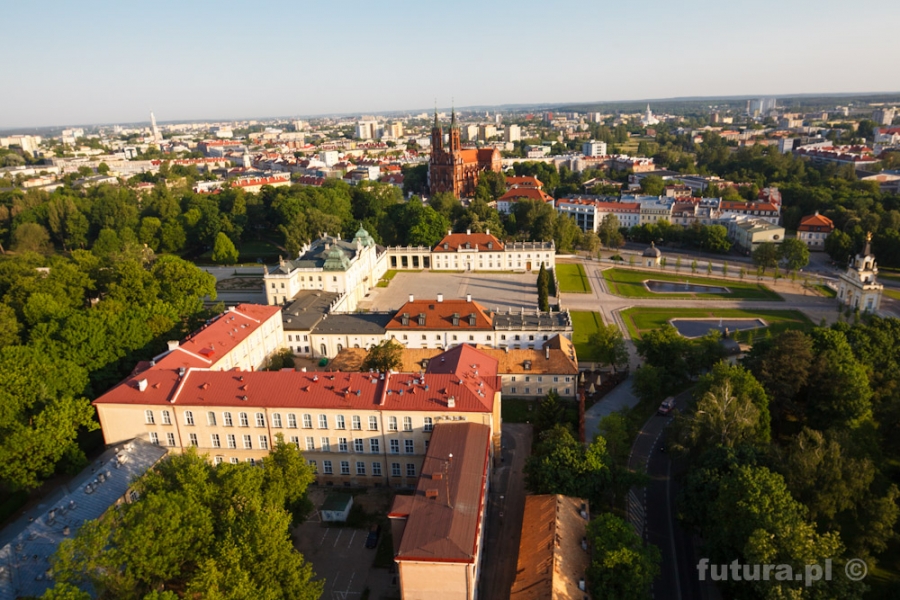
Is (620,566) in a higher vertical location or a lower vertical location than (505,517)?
higher

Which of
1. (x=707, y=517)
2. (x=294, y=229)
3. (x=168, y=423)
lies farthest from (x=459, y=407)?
(x=294, y=229)

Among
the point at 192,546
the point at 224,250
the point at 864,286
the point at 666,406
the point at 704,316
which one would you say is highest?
the point at 192,546

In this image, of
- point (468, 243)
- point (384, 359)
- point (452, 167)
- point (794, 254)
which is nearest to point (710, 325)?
point (794, 254)

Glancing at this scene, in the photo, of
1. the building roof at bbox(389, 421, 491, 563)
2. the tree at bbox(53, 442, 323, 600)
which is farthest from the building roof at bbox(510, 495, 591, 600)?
the tree at bbox(53, 442, 323, 600)

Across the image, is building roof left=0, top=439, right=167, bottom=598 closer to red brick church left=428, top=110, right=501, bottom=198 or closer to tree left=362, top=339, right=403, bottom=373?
tree left=362, top=339, right=403, bottom=373

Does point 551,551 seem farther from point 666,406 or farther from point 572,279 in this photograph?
point 572,279

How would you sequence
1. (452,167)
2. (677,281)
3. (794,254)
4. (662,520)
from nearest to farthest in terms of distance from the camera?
(662,520)
(794,254)
(677,281)
(452,167)

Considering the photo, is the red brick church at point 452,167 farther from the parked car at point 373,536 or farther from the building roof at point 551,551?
the building roof at point 551,551

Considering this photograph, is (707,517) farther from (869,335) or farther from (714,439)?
(869,335)
